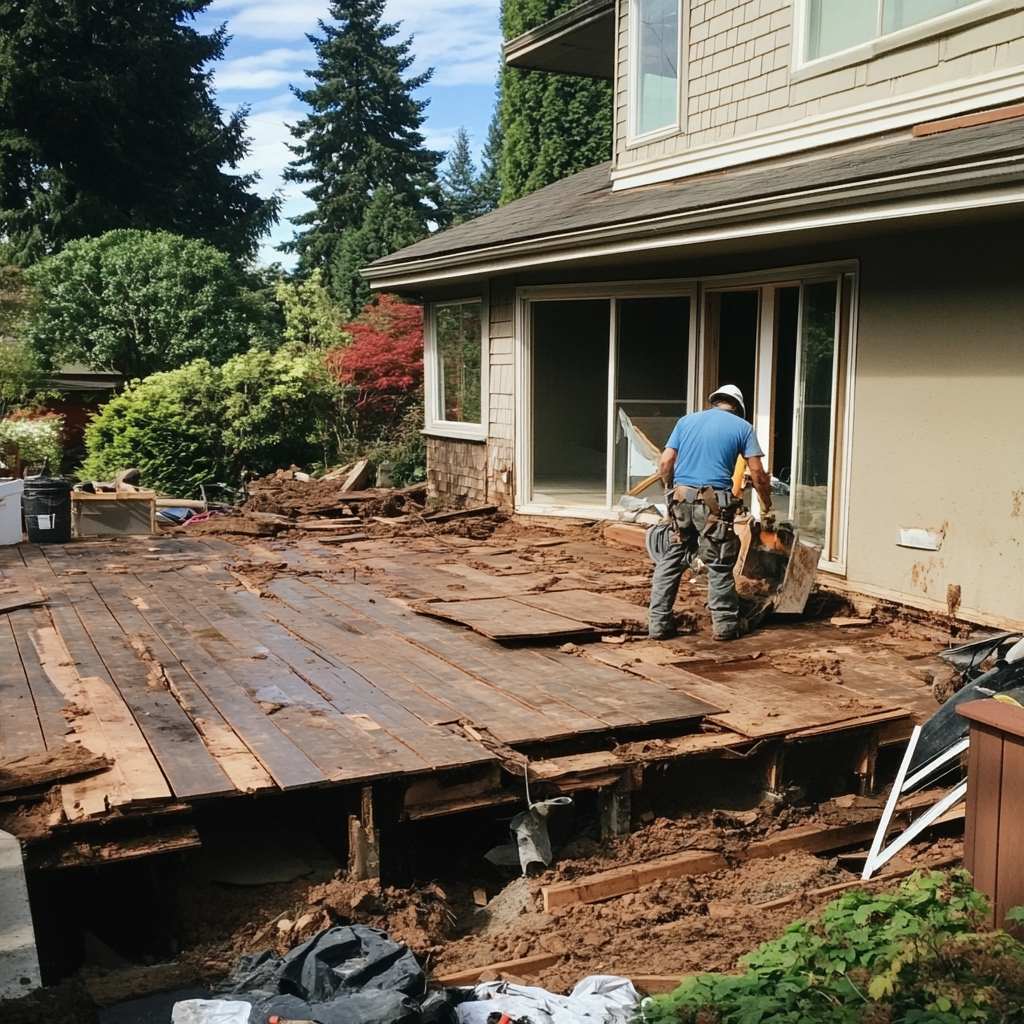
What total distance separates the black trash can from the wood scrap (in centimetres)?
664

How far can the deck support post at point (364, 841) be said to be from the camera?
4.49 m

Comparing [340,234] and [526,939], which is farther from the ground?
[340,234]

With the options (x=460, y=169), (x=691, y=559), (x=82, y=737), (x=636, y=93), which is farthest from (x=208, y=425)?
(x=460, y=169)

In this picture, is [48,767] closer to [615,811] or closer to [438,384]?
[615,811]

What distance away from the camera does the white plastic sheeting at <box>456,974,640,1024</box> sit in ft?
11.1

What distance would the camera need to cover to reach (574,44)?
12852 mm

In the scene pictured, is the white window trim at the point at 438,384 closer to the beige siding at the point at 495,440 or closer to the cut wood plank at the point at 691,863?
the beige siding at the point at 495,440

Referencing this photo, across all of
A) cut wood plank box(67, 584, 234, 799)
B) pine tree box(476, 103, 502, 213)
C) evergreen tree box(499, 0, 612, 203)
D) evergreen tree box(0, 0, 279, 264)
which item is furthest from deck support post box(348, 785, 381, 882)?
pine tree box(476, 103, 502, 213)

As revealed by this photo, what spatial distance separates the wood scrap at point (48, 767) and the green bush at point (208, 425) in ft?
38.8

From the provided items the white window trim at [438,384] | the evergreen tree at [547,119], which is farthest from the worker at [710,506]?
the evergreen tree at [547,119]

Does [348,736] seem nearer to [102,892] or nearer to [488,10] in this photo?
[102,892]

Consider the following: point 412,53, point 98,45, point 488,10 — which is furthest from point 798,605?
point 488,10

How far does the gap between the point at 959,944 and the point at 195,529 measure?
32.5 ft

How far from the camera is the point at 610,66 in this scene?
14.1 meters
